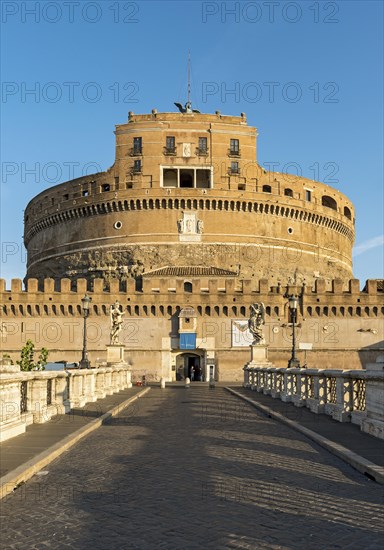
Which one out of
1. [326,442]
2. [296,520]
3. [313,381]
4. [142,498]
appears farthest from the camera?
[313,381]

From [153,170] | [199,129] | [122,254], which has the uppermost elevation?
[199,129]

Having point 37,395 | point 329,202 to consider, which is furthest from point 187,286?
point 37,395

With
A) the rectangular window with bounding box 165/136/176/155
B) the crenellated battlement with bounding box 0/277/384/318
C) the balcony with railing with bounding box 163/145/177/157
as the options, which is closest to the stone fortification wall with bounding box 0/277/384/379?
the crenellated battlement with bounding box 0/277/384/318

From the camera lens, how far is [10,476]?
257 inches

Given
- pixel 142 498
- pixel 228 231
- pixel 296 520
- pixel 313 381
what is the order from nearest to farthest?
pixel 296 520, pixel 142 498, pixel 313 381, pixel 228 231

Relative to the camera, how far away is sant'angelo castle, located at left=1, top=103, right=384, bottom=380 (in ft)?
165

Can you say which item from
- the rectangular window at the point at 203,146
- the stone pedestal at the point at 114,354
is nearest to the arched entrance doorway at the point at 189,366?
the stone pedestal at the point at 114,354

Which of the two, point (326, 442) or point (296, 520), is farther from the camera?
point (326, 442)

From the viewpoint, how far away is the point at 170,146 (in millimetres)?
61969

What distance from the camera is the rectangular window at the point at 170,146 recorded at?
61781mm

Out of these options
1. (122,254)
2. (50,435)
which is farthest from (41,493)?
(122,254)

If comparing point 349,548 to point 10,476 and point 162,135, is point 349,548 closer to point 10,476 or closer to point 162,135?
point 10,476

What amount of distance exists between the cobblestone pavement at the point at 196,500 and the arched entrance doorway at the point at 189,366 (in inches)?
1645

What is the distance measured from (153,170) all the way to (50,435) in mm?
52601
